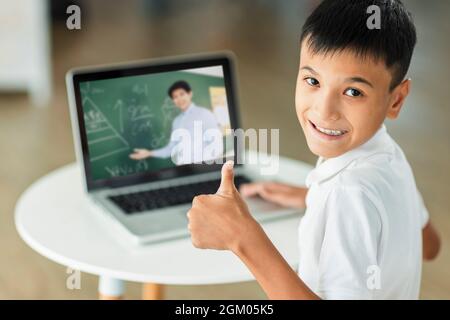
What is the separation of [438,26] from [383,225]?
342cm

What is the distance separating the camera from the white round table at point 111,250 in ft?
3.62

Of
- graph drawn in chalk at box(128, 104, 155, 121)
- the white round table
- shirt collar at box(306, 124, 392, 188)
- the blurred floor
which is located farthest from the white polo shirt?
the blurred floor

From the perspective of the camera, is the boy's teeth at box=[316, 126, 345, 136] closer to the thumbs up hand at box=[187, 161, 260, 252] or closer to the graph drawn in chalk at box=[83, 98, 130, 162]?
the thumbs up hand at box=[187, 161, 260, 252]

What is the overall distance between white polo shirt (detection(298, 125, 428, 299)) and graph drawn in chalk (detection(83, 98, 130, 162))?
350 mm

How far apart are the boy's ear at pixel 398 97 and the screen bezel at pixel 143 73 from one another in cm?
22

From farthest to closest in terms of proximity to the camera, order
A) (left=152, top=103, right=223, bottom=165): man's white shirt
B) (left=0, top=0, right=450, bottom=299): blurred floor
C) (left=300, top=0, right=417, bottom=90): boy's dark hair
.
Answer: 1. (left=0, top=0, right=450, bottom=299): blurred floor
2. (left=152, top=103, right=223, bottom=165): man's white shirt
3. (left=300, top=0, right=417, bottom=90): boy's dark hair

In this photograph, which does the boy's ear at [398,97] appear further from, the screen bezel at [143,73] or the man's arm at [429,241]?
the man's arm at [429,241]

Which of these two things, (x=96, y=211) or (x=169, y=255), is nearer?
(x=169, y=255)

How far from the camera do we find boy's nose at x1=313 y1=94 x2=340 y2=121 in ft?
2.71

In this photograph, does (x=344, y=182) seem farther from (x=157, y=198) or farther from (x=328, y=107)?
(x=157, y=198)

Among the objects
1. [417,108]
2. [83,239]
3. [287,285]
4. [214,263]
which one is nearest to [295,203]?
[214,263]

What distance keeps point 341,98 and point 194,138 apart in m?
0.26

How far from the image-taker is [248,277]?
1.10 m

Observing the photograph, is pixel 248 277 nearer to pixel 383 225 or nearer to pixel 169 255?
pixel 169 255
